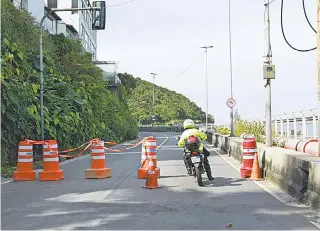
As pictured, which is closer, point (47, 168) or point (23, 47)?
point (47, 168)

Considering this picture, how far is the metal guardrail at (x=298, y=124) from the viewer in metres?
18.2

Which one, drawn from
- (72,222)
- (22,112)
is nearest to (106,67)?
(22,112)

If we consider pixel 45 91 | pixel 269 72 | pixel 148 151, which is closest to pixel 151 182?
pixel 148 151

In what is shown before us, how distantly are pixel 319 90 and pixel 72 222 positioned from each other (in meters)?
5.42

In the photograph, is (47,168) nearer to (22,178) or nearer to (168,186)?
(22,178)

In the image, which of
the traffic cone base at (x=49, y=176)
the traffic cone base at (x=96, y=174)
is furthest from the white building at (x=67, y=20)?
the traffic cone base at (x=96, y=174)

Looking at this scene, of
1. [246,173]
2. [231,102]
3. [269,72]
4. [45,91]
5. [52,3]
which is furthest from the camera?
[52,3]

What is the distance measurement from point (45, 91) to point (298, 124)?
443 inches

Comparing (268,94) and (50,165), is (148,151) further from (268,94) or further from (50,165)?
(268,94)

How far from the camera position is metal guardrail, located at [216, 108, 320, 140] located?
715 inches

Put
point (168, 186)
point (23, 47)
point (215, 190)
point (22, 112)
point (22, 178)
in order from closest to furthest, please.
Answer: point (215, 190) → point (168, 186) → point (22, 178) → point (22, 112) → point (23, 47)

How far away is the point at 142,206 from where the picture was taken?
8.30 metres

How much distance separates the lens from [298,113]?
19922mm

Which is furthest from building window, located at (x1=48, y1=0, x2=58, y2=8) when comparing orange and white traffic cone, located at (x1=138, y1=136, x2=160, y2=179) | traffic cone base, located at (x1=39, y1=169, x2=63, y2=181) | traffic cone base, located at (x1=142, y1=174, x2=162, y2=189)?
traffic cone base, located at (x1=142, y1=174, x2=162, y2=189)
